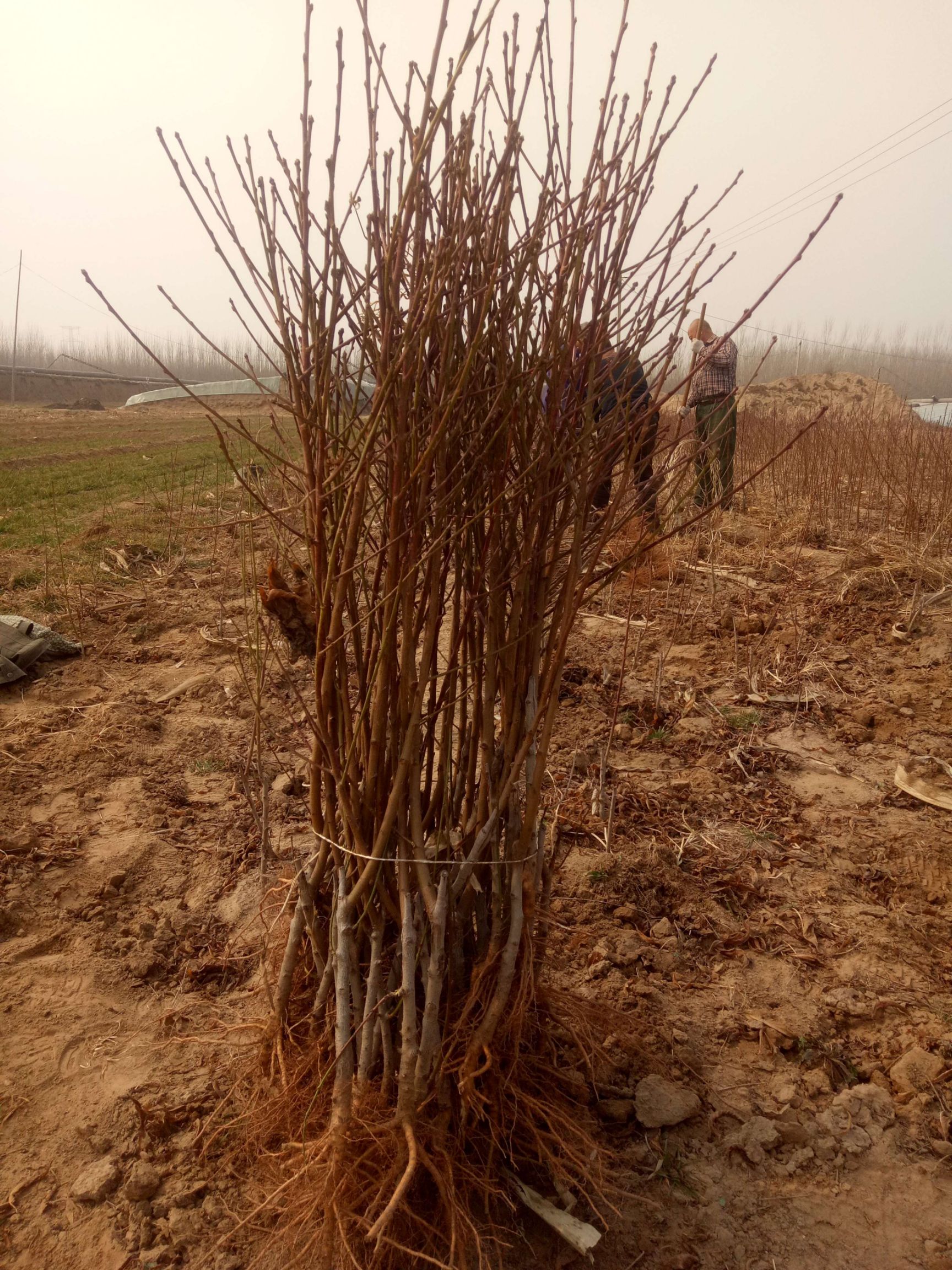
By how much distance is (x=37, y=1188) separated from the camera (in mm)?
1830

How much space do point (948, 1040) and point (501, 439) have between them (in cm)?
193

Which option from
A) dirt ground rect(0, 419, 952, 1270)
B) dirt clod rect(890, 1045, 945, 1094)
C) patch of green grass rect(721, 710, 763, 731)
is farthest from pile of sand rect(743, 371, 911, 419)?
dirt clod rect(890, 1045, 945, 1094)

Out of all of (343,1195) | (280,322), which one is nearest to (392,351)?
(280,322)

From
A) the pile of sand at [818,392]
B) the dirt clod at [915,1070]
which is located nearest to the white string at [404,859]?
the dirt clod at [915,1070]

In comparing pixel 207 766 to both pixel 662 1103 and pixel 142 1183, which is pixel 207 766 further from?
pixel 662 1103

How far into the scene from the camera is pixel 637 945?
259 centimetres

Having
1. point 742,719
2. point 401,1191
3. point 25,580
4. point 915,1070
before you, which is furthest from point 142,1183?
point 25,580

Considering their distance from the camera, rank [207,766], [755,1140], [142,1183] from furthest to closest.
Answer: [207,766] → [755,1140] → [142,1183]

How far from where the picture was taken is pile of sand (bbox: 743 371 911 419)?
2598cm

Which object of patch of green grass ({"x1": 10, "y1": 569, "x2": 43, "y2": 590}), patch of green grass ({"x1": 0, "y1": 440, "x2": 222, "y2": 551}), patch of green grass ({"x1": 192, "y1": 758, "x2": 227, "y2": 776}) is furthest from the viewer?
patch of green grass ({"x1": 0, "y1": 440, "x2": 222, "y2": 551})

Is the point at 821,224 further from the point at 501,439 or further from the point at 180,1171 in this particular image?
the point at 180,1171

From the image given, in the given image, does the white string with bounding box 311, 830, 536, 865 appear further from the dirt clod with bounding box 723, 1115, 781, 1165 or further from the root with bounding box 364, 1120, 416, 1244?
the dirt clod with bounding box 723, 1115, 781, 1165

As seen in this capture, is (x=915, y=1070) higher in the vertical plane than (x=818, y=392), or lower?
lower

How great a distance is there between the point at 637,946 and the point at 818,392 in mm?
28431
